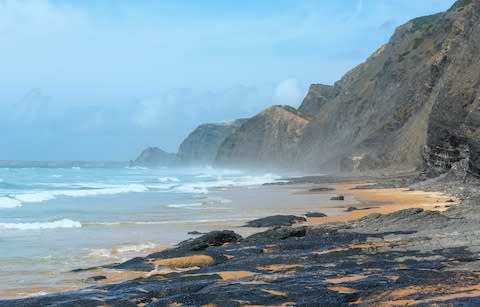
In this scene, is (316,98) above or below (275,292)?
above

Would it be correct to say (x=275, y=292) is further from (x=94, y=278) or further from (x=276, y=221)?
(x=276, y=221)

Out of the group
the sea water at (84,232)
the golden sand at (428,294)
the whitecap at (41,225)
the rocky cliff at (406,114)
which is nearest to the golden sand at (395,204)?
the rocky cliff at (406,114)

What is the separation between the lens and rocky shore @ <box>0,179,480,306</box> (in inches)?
345

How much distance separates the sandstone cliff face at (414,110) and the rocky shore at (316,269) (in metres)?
15.0

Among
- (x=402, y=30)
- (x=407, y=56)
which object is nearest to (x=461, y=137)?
(x=407, y=56)

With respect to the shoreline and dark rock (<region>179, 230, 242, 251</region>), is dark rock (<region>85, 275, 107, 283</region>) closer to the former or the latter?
the shoreline

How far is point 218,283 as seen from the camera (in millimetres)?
10383

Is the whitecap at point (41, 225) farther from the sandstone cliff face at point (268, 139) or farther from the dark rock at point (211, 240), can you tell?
the sandstone cliff face at point (268, 139)

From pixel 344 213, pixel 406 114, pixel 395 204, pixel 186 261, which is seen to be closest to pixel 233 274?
pixel 186 261

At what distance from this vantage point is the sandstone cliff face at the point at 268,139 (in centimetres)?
13712

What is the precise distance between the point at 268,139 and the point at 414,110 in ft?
263

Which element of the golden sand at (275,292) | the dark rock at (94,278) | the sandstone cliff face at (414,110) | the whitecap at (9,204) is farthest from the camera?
the whitecap at (9,204)

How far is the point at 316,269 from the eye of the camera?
11125mm

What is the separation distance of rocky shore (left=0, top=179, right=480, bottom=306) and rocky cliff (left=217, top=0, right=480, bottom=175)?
14834 mm
